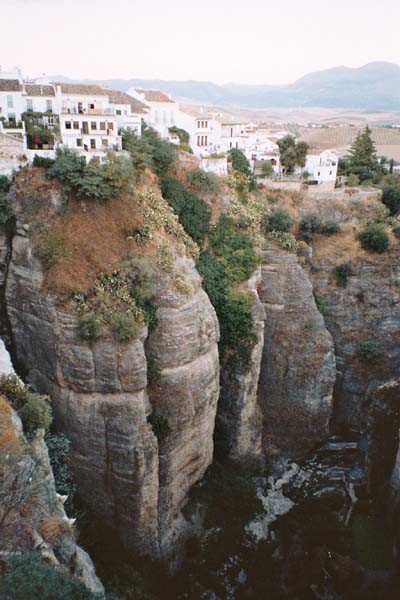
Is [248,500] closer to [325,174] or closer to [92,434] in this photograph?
[92,434]

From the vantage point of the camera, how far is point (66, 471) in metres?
19.5

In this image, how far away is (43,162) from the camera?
20.9 m

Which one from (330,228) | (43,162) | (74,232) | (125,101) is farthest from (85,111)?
(330,228)

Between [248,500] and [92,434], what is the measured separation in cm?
1016

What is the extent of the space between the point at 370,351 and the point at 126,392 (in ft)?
56.5

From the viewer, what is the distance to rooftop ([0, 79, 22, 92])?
27447mm

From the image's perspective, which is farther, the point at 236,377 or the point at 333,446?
the point at 333,446

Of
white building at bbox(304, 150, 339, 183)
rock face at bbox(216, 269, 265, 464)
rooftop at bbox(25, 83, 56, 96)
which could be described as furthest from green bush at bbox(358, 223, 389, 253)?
rooftop at bbox(25, 83, 56, 96)

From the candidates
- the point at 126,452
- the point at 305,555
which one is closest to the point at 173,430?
the point at 126,452

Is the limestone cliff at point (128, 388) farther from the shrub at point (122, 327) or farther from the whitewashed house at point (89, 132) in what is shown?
the whitewashed house at point (89, 132)

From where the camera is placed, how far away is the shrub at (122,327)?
18844mm

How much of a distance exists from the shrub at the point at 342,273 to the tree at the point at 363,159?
12846mm

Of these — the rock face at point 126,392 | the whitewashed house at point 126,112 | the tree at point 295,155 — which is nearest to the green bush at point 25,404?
the rock face at point 126,392

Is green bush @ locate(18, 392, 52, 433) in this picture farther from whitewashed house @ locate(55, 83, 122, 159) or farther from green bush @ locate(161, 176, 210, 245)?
whitewashed house @ locate(55, 83, 122, 159)
